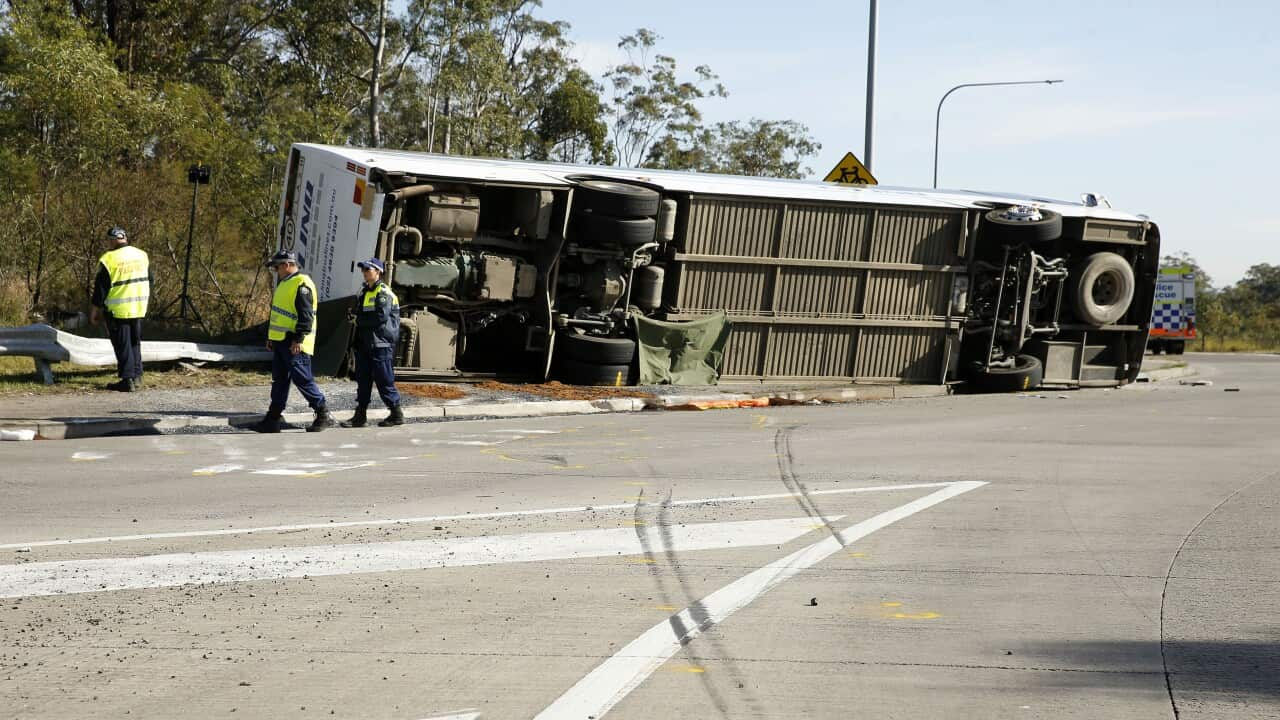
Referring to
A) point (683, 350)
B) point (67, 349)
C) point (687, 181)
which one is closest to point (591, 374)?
point (683, 350)

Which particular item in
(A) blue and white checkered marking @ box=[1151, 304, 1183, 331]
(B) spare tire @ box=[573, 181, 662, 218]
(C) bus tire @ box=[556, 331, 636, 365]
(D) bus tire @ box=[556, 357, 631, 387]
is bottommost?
(D) bus tire @ box=[556, 357, 631, 387]

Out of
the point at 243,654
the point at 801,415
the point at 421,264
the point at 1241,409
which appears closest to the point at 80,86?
the point at 421,264

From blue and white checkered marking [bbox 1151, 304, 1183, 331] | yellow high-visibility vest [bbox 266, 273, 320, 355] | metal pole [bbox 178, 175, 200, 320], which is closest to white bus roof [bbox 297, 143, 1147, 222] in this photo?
metal pole [bbox 178, 175, 200, 320]

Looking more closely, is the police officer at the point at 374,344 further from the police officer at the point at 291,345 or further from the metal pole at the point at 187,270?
the metal pole at the point at 187,270

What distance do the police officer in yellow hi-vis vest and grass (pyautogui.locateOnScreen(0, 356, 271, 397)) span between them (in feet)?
1.24

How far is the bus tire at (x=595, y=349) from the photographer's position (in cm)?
1666

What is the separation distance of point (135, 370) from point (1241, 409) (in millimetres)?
14114

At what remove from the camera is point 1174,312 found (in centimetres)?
3191

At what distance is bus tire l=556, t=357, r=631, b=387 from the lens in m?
16.7

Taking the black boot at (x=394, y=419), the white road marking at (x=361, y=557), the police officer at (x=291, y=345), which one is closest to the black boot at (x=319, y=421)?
the police officer at (x=291, y=345)

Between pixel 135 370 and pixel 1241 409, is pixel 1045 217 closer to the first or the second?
pixel 1241 409

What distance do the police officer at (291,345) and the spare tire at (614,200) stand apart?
4739mm

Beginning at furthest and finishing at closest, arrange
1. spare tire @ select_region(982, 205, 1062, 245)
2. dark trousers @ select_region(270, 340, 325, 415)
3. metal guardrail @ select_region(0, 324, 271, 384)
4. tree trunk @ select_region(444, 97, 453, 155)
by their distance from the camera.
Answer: tree trunk @ select_region(444, 97, 453, 155)
spare tire @ select_region(982, 205, 1062, 245)
metal guardrail @ select_region(0, 324, 271, 384)
dark trousers @ select_region(270, 340, 325, 415)

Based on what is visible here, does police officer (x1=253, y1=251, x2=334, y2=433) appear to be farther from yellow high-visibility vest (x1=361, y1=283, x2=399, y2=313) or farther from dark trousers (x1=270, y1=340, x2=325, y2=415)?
yellow high-visibility vest (x1=361, y1=283, x2=399, y2=313)
